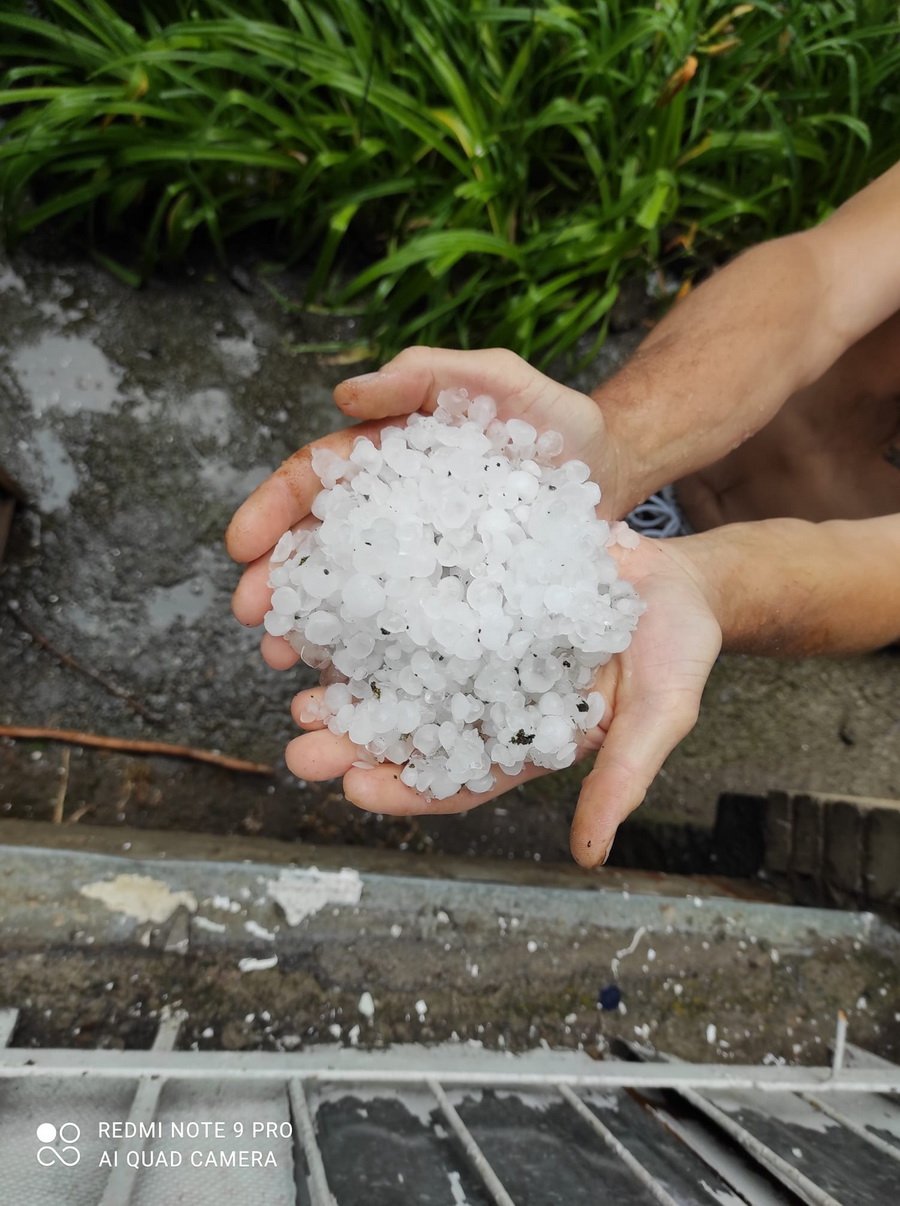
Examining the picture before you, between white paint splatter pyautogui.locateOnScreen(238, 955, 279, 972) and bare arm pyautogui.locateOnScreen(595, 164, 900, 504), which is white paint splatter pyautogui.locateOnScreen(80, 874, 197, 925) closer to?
A: white paint splatter pyautogui.locateOnScreen(238, 955, 279, 972)

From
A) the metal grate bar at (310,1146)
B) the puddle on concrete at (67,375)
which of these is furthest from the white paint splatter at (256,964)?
the puddle on concrete at (67,375)

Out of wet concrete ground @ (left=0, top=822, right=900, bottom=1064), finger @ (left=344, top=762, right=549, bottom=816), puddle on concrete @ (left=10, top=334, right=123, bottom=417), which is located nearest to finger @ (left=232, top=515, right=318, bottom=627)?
finger @ (left=344, top=762, right=549, bottom=816)

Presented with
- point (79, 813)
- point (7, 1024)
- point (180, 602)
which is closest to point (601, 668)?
point (7, 1024)

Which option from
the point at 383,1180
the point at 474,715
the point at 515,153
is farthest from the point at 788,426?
the point at 383,1180

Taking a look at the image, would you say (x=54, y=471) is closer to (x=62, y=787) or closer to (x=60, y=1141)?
(x=62, y=787)

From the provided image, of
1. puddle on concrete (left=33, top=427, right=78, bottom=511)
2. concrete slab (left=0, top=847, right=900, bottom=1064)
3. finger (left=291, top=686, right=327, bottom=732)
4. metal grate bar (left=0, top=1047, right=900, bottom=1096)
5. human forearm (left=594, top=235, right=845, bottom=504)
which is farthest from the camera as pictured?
puddle on concrete (left=33, top=427, right=78, bottom=511)

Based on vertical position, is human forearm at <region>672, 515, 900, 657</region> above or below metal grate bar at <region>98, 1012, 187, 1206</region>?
above

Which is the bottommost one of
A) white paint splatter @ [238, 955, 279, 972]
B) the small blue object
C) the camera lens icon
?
the camera lens icon
